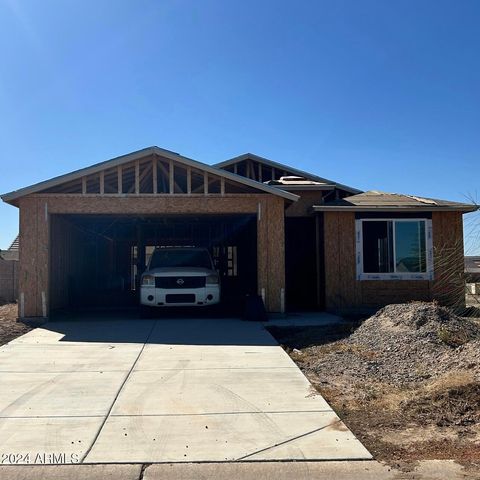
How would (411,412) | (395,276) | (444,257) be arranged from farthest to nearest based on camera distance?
1. (395,276)
2. (444,257)
3. (411,412)

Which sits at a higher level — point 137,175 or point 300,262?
point 137,175

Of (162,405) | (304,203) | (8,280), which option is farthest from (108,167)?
(8,280)

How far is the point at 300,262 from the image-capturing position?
690 inches

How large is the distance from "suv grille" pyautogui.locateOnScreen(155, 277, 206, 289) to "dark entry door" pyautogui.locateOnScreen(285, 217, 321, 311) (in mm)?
4506

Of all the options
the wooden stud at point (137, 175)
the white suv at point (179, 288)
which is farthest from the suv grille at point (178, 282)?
the wooden stud at point (137, 175)

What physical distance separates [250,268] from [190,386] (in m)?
11.5

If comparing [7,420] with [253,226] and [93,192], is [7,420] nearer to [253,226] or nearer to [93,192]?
[93,192]

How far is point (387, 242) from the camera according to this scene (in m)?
15.4

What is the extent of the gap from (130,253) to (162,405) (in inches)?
599

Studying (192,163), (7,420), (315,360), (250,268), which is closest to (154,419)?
(7,420)

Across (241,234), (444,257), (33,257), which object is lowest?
(444,257)

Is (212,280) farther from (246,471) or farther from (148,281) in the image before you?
(246,471)

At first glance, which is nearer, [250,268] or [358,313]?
[358,313]

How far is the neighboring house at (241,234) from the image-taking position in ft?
43.8
